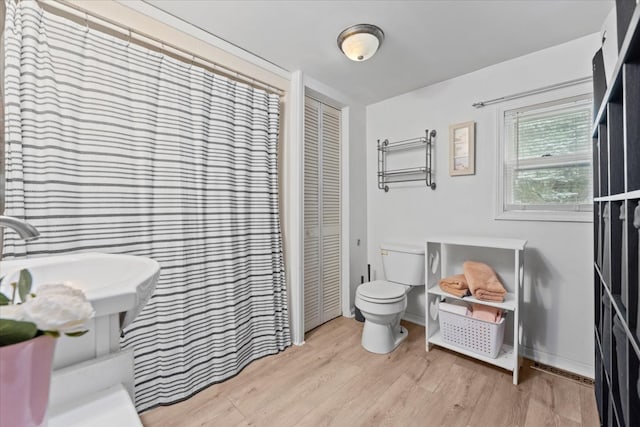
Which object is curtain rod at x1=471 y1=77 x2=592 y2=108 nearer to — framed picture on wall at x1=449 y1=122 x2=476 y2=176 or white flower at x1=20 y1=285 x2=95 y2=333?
framed picture on wall at x1=449 y1=122 x2=476 y2=176

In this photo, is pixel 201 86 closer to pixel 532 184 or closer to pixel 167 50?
pixel 167 50

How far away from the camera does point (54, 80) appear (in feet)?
4.00

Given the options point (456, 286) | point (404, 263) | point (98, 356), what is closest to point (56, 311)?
point (98, 356)

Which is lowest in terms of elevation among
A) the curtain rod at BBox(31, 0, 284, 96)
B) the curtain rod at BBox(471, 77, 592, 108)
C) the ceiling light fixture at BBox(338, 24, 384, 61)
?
the curtain rod at BBox(471, 77, 592, 108)

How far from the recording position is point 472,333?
74.8 inches

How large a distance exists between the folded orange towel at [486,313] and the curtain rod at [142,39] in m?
2.20

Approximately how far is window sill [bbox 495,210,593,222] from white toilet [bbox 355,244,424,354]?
0.68m

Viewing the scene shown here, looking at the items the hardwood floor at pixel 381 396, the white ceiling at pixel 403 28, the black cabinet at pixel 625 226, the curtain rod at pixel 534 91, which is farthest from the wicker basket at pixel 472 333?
the white ceiling at pixel 403 28

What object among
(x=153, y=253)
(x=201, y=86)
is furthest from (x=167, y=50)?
(x=153, y=253)

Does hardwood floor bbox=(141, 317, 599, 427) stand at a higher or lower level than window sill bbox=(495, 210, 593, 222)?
lower

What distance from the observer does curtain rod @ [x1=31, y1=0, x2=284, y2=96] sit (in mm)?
1260

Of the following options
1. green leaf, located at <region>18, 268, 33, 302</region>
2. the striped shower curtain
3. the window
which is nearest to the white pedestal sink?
green leaf, located at <region>18, 268, 33, 302</region>

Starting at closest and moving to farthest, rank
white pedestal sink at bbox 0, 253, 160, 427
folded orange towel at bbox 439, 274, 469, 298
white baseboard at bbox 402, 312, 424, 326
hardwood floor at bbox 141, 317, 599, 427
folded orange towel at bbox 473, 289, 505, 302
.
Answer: white pedestal sink at bbox 0, 253, 160, 427 → hardwood floor at bbox 141, 317, 599, 427 → folded orange towel at bbox 473, 289, 505, 302 → folded orange towel at bbox 439, 274, 469, 298 → white baseboard at bbox 402, 312, 424, 326

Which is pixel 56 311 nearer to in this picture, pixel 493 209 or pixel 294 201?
pixel 294 201
